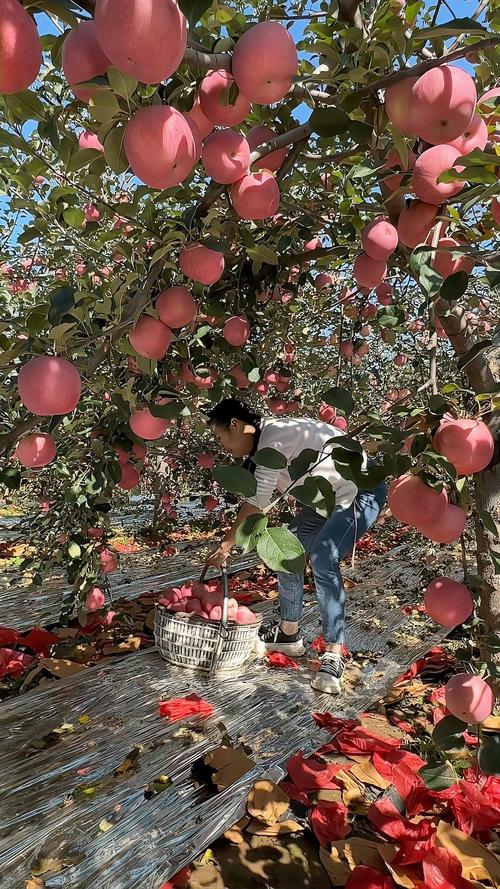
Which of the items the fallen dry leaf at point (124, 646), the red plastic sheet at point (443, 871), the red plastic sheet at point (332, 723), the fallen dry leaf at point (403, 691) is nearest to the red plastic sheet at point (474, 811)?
the red plastic sheet at point (443, 871)

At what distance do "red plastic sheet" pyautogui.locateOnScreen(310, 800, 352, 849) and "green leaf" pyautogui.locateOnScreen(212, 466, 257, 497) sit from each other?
40.2 inches

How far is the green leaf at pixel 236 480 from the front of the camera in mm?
834

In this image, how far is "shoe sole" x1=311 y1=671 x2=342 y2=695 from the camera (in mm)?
2270

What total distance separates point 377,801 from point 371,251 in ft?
4.34

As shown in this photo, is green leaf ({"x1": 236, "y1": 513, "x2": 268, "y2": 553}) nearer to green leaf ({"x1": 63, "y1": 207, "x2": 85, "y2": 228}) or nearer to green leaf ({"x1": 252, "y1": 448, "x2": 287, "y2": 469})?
green leaf ({"x1": 252, "y1": 448, "x2": 287, "y2": 469})

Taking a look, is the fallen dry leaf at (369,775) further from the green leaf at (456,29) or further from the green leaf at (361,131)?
the green leaf at (456,29)

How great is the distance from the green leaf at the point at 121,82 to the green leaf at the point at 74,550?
71.4 inches

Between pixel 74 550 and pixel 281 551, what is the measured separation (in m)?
1.61

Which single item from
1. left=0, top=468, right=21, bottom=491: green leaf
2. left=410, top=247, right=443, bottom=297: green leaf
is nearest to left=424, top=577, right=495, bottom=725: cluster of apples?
left=410, top=247, right=443, bottom=297: green leaf

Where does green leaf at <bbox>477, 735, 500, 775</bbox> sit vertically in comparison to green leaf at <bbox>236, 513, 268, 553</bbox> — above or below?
below

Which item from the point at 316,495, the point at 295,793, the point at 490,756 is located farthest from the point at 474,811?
the point at 316,495

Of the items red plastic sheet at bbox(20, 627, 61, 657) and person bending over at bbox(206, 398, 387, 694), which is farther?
red plastic sheet at bbox(20, 627, 61, 657)

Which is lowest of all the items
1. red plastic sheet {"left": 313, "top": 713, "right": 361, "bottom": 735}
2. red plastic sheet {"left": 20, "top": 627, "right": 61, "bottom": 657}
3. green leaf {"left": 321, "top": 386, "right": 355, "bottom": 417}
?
red plastic sheet {"left": 20, "top": 627, "right": 61, "bottom": 657}

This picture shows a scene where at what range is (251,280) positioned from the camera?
1946 millimetres
